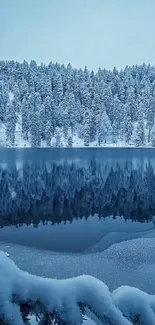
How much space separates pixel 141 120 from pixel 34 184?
90.7 meters

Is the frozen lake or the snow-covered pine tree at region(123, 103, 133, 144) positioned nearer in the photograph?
the frozen lake

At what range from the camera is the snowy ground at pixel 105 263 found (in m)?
12.6

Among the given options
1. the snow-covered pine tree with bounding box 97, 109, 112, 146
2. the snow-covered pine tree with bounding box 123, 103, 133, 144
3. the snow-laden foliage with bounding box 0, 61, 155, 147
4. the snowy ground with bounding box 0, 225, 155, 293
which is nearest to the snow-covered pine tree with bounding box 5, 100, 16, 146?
the snow-laden foliage with bounding box 0, 61, 155, 147

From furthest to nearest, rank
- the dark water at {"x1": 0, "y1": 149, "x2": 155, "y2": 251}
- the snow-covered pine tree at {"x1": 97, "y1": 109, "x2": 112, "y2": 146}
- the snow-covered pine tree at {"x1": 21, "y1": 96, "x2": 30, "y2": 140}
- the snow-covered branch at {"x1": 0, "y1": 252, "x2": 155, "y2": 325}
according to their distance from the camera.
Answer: the snow-covered pine tree at {"x1": 97, "y1": 109, "x2": 112, "y2": 146} → the snow-covered pine tree at {"x1": 21, "y1": 96, "x2": 30, "y2": 140} → the dark water at {"x1": 0, "y1": 149, "x2": 155, "y2": 251} → the snow-covered branch at {"x1": 0, "y1": 252, "x2": 155, "y2": 325}

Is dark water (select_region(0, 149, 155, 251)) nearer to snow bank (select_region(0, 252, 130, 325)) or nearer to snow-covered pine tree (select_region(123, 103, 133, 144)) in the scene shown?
snow bank (select_region(0, 252, 130, 325))

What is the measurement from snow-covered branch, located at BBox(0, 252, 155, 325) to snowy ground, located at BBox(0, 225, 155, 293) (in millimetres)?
8740

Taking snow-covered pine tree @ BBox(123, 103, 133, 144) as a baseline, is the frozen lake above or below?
below

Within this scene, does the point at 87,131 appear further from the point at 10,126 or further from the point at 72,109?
the point at 10,126

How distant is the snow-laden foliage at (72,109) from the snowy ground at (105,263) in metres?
107

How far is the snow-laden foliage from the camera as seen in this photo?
4975 inches

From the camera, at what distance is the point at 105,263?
48.2 feet

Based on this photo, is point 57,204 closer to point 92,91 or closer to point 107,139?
point 107,139

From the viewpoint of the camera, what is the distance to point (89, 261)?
15.1m

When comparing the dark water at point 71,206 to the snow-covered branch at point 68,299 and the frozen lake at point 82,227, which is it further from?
the snow-covered branch at point 68,299
